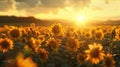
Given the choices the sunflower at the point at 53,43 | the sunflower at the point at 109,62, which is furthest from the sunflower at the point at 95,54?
the sunflower at the point at 53,43

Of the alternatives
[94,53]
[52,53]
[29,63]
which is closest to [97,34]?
[52,53]

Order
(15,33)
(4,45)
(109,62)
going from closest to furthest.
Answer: (109,62)
(4,45)
(15,33)

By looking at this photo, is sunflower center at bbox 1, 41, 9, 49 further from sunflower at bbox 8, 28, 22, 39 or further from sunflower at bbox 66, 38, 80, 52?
sunflower at bbox 8, 28, 22, 39

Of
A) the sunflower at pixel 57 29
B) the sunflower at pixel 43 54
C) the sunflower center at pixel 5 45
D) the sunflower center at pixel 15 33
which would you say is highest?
the sunflower at pixel 57 29

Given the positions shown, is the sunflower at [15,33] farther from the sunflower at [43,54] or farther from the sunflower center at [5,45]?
the sunflower at [43,54]

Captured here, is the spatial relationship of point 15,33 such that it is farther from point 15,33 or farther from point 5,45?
point 5,45

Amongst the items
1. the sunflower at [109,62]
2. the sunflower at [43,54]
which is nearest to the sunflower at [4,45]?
the sunflower at [43,54]

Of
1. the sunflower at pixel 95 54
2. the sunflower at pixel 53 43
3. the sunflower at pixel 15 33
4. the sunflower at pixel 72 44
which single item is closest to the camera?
the sunflower at pixel 95 54

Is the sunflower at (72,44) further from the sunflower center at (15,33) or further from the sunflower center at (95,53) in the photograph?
the sunflower center at (15,33)

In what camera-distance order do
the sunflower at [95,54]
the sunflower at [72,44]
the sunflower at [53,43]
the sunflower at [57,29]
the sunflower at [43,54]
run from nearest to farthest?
the sunflower at [95,54], the sunflower at [43,54], the sunflower at [72,44], the sunflower at [53,43], the sunflower at [57,29]

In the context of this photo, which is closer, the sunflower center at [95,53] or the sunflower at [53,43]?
the sunflower center at [95,53]

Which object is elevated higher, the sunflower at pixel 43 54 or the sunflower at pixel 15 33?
the sunflower at pixel 15 33

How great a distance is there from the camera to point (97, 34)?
888 inches

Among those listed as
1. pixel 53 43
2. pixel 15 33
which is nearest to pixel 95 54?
pixel 53 43
